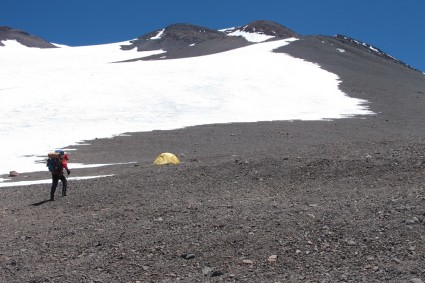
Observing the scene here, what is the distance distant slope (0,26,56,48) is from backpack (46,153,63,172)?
11969cm

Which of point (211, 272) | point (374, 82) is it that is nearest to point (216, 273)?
point (211, 272)

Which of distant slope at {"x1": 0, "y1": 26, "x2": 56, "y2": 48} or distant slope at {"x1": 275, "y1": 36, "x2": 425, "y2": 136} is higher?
distant slope at {"x1": 0, "y1": 26, "x2": 56, "y2": 48}

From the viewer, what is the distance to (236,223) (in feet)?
30.1

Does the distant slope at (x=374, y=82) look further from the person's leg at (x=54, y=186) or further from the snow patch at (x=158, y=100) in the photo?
the person's leg at (x=54, y=186)

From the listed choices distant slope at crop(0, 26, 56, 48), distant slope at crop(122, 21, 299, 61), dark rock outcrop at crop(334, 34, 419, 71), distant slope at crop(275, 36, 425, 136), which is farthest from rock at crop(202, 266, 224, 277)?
distant slope at crop(0, 26, 56, 48)

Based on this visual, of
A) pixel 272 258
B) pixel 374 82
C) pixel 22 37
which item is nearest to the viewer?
→ pixel 272 258

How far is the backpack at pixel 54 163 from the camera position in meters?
13.8

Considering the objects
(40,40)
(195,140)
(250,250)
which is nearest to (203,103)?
(195,140)

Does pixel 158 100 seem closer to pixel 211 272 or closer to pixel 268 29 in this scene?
pixel 211 272

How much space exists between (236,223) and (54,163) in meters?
6.76

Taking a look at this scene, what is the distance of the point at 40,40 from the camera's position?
14075 cm

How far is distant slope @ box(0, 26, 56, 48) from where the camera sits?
129 meters

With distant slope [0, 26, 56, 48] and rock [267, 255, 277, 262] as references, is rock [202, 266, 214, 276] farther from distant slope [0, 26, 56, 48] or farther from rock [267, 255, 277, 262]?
distant slope [0, 26, 56, 48]

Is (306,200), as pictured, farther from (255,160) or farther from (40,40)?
(40,40)
